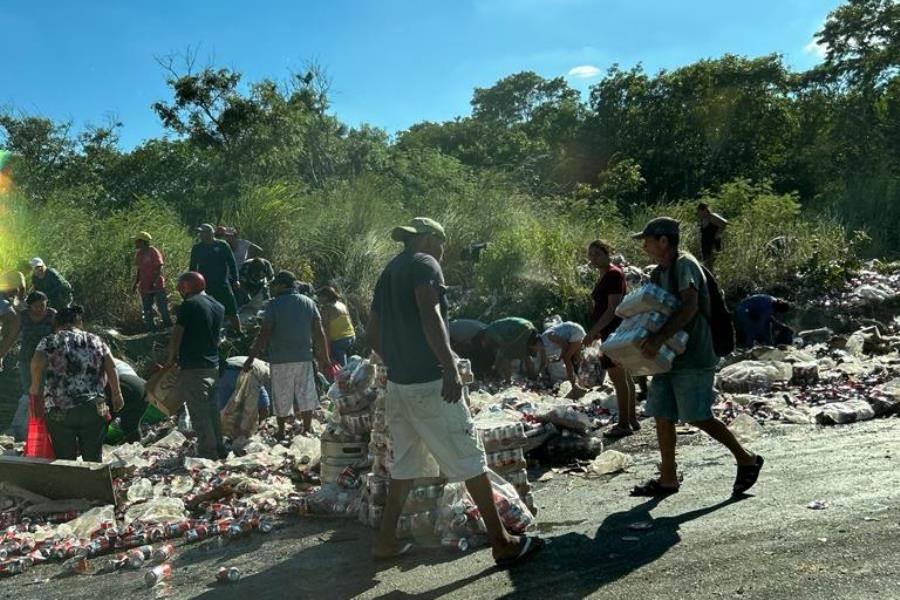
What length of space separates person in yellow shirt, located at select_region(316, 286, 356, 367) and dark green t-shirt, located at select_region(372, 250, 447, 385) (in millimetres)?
6474

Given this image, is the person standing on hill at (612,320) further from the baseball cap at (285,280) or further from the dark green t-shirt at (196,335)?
the dark green t-shirt at (196,335)

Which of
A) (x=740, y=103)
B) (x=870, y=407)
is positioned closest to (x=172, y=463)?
(x=870, y=407)

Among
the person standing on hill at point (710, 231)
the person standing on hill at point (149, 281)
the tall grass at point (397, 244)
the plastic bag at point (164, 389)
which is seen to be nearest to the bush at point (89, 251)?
the tall grass at point (397, 244)

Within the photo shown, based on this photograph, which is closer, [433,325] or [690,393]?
[433,325]

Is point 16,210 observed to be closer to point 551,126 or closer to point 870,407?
point 870,407

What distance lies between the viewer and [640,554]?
14.4 ft

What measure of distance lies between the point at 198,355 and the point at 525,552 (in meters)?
4.43

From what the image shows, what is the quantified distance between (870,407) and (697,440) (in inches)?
72.8

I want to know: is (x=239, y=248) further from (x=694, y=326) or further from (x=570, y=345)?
(x=694, y=326)

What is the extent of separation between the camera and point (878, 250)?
Answer: 20.9 m

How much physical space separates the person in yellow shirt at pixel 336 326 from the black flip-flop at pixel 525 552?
6.74m

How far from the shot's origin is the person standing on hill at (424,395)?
4.36 metres

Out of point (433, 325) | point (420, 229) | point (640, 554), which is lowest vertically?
point (640, 554)

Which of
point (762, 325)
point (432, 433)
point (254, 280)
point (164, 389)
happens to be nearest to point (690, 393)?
point (432, 433)
